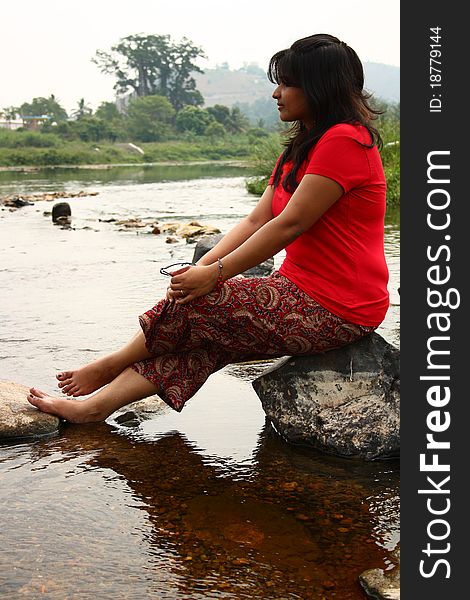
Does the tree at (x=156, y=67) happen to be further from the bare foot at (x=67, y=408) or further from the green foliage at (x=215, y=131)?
the bare foot at (x=67, y=408)

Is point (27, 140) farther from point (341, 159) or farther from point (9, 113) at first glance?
point (341, 159)

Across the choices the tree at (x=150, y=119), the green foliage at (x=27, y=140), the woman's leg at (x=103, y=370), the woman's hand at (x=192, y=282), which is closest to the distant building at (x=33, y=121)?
the tree at (x=150, y=119)

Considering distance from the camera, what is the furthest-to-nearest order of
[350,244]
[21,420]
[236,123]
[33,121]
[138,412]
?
[236,123]
[33,121]
[138,412]
[21,420]
[350,244]

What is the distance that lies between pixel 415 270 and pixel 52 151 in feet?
164

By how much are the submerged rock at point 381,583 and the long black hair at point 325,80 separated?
1598mm

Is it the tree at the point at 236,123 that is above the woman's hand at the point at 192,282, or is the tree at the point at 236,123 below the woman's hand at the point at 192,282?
above

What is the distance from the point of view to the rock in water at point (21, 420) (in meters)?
3.54

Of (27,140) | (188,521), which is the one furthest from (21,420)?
(27,140)

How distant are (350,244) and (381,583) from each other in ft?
4.53

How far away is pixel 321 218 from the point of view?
130 inches

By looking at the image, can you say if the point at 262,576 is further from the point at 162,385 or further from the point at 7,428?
the point at 7,428

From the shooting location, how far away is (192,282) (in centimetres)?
324

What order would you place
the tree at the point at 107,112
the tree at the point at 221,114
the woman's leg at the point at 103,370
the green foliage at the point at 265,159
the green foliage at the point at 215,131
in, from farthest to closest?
the tree at the point at 221,114 → the tree at the point at 107,112 → the green foliage at the point at 215,131 → the green foliage at the point at 265,159 → the woman's leg at the point at 103,370

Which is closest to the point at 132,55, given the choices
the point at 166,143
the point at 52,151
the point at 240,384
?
the point at 166,143
